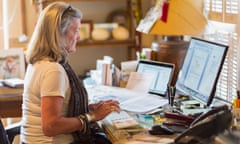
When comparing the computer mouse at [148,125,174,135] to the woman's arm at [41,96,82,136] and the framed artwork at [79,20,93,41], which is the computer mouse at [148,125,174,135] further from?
the framed artwork at [79,20,93,41]

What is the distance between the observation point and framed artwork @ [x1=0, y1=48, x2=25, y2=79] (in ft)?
10.7

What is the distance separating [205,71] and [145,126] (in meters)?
0.48

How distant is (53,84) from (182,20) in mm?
1025

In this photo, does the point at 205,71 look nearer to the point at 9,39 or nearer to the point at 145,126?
the point at 145,126

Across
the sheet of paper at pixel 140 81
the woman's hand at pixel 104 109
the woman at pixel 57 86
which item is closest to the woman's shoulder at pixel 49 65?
the woman at pixel 57 86

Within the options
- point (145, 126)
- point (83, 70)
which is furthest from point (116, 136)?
point (83, 70)

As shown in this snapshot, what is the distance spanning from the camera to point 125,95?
9.11 feet

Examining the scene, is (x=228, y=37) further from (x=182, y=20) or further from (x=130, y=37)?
(x=130, y=37)

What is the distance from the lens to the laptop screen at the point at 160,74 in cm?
278

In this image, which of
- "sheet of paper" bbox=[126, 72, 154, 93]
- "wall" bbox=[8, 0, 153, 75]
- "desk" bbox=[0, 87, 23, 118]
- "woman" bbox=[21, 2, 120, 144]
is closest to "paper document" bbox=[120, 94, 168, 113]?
"sheet of paper" bbox=[126, 72, 154, 93]

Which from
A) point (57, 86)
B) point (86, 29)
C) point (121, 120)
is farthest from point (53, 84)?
point (86, 29)

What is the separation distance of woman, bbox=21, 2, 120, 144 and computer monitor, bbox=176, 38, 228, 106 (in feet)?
1.59

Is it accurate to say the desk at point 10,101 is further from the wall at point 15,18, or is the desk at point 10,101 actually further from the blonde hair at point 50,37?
the wall at point 15,18

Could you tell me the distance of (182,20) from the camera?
2.80m
